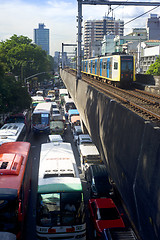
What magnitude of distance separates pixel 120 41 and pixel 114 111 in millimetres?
97664

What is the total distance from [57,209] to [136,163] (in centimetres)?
398

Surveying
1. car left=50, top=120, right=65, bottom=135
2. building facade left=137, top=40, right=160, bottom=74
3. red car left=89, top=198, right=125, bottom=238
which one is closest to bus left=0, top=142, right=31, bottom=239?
red car left=89, top=198, right=125, bottom=238

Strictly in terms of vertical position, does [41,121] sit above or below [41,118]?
below

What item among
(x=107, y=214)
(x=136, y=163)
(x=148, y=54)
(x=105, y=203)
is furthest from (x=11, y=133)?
(x=148, y=54)

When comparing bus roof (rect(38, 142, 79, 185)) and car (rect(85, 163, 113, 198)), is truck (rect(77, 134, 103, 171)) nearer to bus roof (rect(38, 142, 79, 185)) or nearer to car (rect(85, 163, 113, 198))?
car (rect(85, 163, 113, 198))

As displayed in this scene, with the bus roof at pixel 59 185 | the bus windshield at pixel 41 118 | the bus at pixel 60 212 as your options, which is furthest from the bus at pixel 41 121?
the bus at pixel 60 212

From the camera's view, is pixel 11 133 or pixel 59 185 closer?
pixel 59 185

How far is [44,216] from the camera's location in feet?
33.7

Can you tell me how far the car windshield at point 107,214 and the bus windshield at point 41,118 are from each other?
19.5m

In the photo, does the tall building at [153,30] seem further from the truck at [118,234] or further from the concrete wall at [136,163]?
the truck at [118,234]

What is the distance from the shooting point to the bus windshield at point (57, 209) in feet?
33.6

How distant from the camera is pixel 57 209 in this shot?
402 inches

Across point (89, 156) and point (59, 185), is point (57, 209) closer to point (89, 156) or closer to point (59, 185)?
point (59, 185)

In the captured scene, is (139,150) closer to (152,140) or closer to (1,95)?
(152,140)
